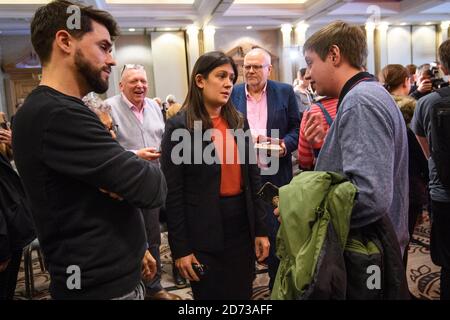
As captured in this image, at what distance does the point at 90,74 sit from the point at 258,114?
5.30 ft

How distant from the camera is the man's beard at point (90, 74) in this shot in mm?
1192

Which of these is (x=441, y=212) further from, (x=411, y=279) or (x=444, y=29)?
(x=444, y=29)

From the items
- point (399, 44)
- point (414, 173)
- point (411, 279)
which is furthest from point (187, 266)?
point (399, 44)

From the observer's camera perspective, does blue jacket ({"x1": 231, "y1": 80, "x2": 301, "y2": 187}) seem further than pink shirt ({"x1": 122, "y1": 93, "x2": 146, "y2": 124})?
No

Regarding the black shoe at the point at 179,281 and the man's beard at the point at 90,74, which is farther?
the black shoe at the point at 179,281

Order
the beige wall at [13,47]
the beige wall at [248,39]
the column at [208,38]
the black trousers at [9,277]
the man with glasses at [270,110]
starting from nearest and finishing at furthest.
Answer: the black trousers at [9,277] → the man with glasses at [270,110] → the beige wall at [13,47] → the column at [208,38] → the beige wall at [248,39]

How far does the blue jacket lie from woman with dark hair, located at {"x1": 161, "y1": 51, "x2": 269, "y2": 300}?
0.71 m

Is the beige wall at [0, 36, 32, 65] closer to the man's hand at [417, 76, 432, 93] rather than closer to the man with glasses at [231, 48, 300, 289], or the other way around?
the man with glasses at [231, 48, 300, 289]

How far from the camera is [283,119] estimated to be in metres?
2.62

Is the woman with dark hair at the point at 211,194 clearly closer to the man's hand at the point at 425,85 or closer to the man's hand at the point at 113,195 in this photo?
the man's hand at the point at 113,195

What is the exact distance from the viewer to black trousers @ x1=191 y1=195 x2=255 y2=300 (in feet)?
5.83

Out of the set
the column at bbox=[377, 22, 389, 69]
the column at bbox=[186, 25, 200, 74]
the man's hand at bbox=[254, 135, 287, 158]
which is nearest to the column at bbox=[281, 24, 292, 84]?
the column at bbox=[186, 25, 200, 74]

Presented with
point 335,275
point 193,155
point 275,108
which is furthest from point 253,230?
point 275,108

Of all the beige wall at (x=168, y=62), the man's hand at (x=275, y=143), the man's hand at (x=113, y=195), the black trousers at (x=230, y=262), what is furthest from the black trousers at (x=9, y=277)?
the beige wall at (x=168, y=62)
